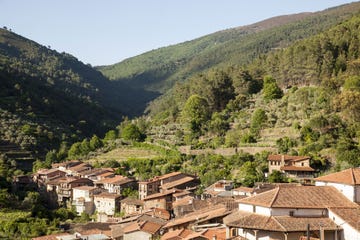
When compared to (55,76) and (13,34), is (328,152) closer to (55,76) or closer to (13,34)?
(55,76)

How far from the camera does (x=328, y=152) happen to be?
4628 cm

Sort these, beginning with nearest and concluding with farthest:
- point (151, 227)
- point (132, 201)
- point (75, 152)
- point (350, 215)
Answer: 1. point (350, 215)
2. point (151, 227)
3. point (132, 201)
4. point (75, 152)

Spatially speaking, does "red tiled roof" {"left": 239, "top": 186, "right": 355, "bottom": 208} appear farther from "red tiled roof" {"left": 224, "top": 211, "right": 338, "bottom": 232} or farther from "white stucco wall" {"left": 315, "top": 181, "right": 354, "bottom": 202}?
"red tiled roof" {"left": 224, "top": 211, "right": 338, "bottom": 232}

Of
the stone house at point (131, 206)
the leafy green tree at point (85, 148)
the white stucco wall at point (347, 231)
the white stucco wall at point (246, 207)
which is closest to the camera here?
the white stucco wall at point (347, 231)

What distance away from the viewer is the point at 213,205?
36.1 m

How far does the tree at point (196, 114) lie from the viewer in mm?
65500

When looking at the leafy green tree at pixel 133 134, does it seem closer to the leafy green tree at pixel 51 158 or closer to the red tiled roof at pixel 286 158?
the leafy green tree at pixel 51 158

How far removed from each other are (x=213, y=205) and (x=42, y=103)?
64616 millimetres

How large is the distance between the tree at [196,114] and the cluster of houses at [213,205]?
12.4 metres

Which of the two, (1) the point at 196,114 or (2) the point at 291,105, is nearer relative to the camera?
(2) the point at 291,105

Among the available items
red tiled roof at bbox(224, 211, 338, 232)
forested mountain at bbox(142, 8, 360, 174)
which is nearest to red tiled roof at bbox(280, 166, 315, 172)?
forested mountain at bbox(142, 8, 360, 174)

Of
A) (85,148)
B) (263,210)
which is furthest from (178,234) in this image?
(85,148)

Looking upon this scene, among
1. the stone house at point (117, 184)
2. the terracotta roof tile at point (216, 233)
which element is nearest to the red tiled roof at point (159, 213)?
the stone house at point (117, 184)

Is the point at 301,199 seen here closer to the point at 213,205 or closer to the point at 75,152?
the point at 213,205
